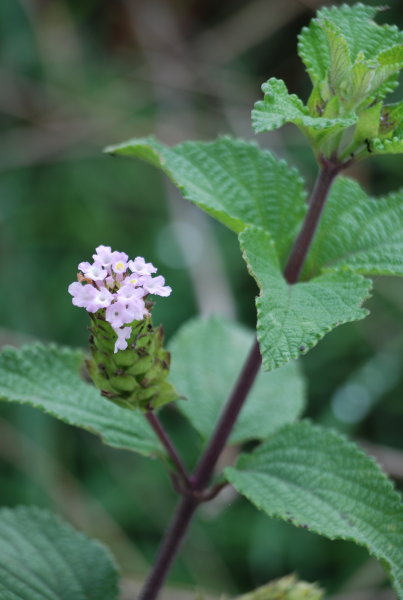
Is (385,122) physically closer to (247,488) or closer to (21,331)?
(247,488)

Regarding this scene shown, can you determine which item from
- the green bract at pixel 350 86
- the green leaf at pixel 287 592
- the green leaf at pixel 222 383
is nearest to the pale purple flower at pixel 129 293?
the green bract at pixel 350 86

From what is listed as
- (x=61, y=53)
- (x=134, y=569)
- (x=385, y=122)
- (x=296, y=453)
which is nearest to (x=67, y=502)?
(x=134, y=569)

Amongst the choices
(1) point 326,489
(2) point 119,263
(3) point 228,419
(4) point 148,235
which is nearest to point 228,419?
(3) point 228,419

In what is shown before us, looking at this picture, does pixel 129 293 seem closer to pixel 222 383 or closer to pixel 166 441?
pixel 166 441

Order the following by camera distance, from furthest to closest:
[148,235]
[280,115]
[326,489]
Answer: [148,235], [326,489], [280,115]

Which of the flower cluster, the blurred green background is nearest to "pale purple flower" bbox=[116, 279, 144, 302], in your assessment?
the flower cluster

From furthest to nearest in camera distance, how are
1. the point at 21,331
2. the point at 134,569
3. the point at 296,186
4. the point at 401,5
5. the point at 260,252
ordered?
1. the point at 401,5
2. the point at 21,331
3. the point at 134,569
4. the point at 296,186
5. the point at 260,252
